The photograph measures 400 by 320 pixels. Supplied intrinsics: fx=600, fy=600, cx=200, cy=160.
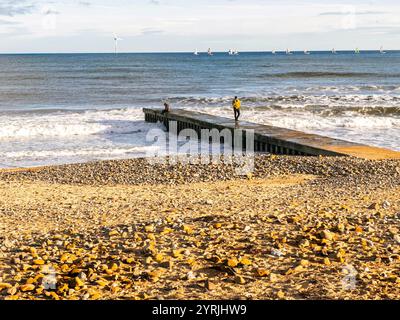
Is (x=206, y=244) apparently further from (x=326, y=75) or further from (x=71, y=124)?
(x=326, y=75)

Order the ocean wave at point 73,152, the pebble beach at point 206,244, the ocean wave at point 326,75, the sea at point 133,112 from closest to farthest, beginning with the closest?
1. the pebble beach at point 206,244
2. the ocean wave at point 73,152
3. the sea at point 133,112
4. the ocean wave at point 326,75

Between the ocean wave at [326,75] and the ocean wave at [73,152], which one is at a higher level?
the ocean wave at [326,75]

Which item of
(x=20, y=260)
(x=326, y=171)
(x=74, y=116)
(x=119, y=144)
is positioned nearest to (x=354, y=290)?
(x=20, y=260)

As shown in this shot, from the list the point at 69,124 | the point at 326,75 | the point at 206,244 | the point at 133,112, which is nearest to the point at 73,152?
the point at 69,124

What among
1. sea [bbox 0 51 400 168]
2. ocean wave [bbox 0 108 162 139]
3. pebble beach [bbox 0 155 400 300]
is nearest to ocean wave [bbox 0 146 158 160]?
sea [bbox 0 51 400 168]

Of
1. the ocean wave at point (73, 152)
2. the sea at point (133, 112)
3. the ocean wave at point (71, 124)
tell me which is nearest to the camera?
the ocean wave at point (73, 152)

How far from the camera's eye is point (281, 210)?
1041cm

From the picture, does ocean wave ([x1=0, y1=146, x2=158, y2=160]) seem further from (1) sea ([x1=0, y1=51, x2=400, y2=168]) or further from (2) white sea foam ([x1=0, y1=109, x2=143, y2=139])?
(2) white sea foam ([x1=0, y1=109, x2=143, y2=139])

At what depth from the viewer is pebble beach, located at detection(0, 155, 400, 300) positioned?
6.66 m

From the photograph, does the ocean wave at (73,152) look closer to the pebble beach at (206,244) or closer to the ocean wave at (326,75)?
the pebble beach at (206,244)

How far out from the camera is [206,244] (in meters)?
8.13

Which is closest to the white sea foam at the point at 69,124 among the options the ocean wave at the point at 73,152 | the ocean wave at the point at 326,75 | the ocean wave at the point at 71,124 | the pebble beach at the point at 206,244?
the ocean wave at the point at 71,124

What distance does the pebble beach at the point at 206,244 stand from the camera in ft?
21.8

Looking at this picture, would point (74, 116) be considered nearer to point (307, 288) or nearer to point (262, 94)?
point (262, 94)
